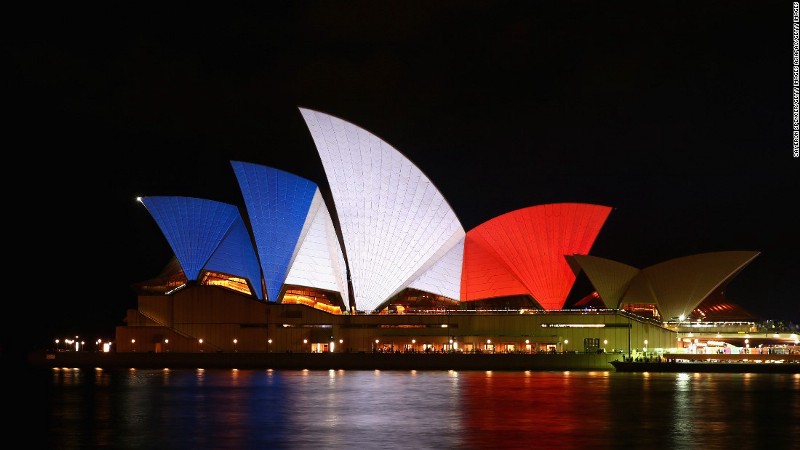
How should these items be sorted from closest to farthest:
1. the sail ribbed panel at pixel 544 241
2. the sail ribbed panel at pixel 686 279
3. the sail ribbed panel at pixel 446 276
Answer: the sail ribbed panel at pixel 544 241, the sail ribbed panel at pixel 446 276, the sail ribbed panel at pixel 686 279

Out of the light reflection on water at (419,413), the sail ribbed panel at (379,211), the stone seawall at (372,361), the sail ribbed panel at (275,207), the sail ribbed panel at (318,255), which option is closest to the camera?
the light reflection on water at (419,413)

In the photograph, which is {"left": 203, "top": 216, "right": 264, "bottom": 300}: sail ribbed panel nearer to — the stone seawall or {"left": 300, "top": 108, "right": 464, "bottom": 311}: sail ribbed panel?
the stone seawall

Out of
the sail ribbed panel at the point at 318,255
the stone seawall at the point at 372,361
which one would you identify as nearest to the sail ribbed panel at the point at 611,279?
the stone seawall at the point at 372,361

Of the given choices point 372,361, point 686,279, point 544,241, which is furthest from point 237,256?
point 686,279

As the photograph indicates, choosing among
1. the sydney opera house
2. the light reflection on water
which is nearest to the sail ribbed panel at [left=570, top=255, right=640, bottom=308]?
the sydney opera house

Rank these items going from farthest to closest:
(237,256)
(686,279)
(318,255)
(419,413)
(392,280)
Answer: (686,279) < (237,256) < (392,280) < (318,255) < (419,413)

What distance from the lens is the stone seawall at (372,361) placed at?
2387 inches

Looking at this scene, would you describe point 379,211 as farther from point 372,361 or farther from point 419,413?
point 419,413

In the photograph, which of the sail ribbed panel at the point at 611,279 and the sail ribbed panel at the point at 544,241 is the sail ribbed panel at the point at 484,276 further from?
the sail ribbed panel at the point at 611,279

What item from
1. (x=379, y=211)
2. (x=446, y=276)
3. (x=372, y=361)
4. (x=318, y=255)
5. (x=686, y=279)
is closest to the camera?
(x=379, y=211)

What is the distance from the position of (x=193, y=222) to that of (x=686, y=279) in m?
31.8

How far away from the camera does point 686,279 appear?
66688 mm

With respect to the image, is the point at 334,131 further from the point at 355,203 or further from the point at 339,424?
the point at 339,424

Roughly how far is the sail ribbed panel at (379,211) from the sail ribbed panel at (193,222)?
809 cm
